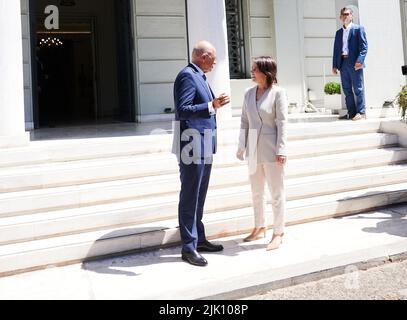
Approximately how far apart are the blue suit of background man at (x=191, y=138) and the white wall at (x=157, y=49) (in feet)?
22.5

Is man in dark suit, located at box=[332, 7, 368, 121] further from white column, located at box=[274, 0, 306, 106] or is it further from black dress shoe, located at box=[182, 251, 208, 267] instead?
black dress shoe, located at box=[182, 251, 208, 267]

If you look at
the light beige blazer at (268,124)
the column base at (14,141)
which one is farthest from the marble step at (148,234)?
the column base at (14,141)

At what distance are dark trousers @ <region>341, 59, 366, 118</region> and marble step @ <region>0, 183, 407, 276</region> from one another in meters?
2.61

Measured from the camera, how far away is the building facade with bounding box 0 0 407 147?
22.0 feet

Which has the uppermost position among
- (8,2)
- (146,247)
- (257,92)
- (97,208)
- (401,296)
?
(8,2)

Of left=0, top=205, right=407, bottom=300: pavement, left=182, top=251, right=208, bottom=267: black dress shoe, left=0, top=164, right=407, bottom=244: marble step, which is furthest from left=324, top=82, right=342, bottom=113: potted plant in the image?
left=182, top=251, right=208, bottom=267: black dress shoe

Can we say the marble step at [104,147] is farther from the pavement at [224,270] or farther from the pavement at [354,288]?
the pavement at [354,288]

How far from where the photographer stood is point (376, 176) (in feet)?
18.8

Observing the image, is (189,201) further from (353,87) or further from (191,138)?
(353,87)

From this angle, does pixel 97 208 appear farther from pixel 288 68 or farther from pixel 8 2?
pixel 288 68

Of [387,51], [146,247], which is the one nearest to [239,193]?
[146,247]

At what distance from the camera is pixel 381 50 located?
9.13 metres

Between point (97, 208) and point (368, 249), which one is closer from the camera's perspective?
point (368, 249)
